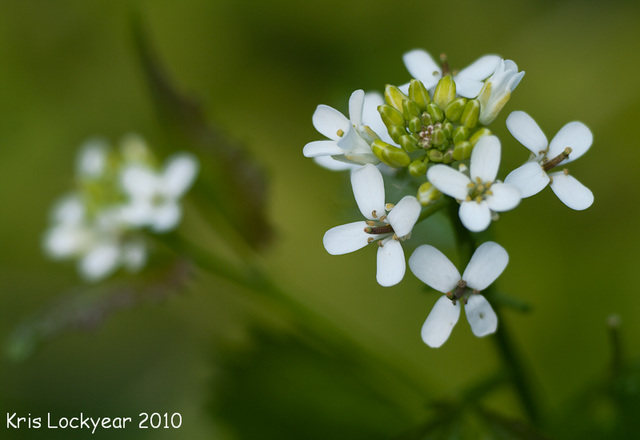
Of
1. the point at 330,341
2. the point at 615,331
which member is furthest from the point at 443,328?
the point at 330,341

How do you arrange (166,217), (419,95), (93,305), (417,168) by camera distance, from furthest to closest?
(166,217) → (93,305) → (419,95) → (417,168)

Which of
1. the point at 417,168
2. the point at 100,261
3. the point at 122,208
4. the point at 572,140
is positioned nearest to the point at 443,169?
the point at 417,168

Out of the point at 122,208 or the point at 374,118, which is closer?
the point at 374,118

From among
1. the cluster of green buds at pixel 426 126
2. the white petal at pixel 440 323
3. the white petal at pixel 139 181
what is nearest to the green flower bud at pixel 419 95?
the cluster of green buds at pixel 426 126

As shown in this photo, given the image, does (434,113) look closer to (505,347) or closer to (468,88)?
(468,88)

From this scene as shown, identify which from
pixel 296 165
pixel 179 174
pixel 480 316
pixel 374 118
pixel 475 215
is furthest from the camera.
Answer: pixel 296 165

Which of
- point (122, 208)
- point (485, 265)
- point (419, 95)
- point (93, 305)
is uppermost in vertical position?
point (122, 208)

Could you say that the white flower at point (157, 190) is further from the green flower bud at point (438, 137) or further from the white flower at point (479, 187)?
the white flower at point (479, 187)

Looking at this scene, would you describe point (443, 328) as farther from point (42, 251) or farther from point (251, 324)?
point (42, 251)
